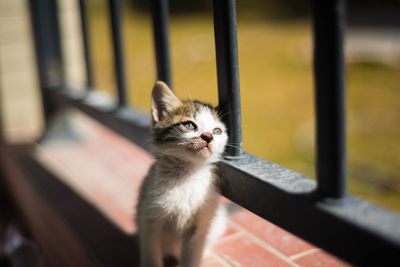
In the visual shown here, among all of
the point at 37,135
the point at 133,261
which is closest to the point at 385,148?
the point at 37,135

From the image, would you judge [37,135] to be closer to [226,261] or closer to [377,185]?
[226,261]

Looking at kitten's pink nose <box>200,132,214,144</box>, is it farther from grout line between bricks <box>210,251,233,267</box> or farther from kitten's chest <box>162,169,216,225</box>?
grout line between bricks <box>210,251,233,267</box>

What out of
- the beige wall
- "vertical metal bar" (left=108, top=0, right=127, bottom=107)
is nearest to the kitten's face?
"vertical metal bar" (left=108, top=0, right=127, bottom=107)

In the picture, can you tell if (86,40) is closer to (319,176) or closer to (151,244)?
(151,244)

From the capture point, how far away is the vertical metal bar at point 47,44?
2791 millimetres

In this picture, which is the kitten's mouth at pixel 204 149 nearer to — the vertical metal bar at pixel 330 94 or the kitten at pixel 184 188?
the kitten at pixel 184 188

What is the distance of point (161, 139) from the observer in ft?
4.50

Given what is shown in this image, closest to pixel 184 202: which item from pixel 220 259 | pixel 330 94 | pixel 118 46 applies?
pixel 220 259

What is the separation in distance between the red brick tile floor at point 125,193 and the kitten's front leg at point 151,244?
173mm

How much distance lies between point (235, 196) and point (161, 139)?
33 cm

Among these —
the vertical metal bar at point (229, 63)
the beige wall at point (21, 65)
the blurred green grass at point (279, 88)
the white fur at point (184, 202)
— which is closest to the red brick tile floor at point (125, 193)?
the white fur at point (184, 202)

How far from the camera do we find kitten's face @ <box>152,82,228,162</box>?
1252 millimetres

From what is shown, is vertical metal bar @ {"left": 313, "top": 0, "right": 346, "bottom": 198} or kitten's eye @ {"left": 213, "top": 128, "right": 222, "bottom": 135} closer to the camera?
vertical metal bar @ {"left": 313, "top": 0, "right": 346, "bottom": 198}

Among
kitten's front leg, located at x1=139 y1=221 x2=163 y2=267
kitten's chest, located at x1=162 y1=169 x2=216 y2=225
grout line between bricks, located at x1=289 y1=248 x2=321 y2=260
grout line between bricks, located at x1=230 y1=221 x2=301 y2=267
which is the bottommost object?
grout line between bricks, located at x1=230 y1=221 x2=301 y2=267
